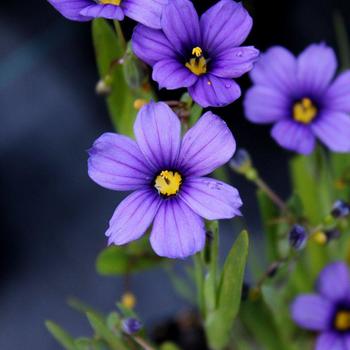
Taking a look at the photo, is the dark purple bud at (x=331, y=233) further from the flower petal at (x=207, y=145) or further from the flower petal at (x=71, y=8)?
the flower petal at (x=71, y=8)

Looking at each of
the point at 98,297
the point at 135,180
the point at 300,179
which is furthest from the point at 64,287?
the point at 135,180

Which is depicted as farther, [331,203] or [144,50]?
[331,203]

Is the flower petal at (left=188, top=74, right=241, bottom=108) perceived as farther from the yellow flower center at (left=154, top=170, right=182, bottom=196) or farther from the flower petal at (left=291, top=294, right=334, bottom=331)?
the flower petal at (left=291, top=294, right=334, bottom=331)

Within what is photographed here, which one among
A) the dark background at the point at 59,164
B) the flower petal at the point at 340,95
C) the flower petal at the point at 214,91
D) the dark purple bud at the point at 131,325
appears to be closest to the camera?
the flower petal at the point at 214,91

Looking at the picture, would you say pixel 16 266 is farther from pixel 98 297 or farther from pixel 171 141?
pixel 171 141

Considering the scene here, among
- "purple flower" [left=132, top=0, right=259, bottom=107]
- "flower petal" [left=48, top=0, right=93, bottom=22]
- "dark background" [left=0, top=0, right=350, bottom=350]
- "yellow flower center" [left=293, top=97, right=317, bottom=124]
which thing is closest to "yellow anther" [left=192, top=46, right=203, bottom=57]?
"purple flower" [left=132, top=0, right=259, bottom=107]

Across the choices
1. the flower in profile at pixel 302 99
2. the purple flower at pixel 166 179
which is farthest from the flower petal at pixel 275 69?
the purple flower at pixel 166 179
